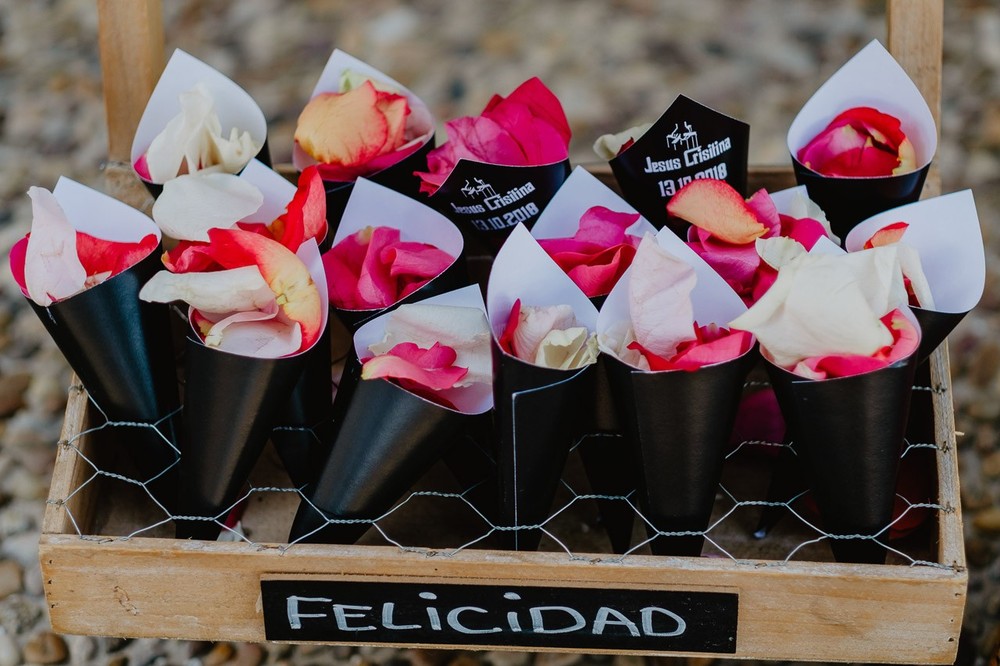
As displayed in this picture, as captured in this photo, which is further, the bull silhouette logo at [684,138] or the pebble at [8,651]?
the pebble at [8,651]

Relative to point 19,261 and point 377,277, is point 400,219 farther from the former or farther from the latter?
point 19,261

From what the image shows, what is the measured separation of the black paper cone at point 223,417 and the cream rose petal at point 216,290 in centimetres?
3

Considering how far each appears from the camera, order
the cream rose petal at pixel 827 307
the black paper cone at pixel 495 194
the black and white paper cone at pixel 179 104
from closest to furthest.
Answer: the cream rose petal at pixel 827 307 < the black paper cone at pixel 495 194 < the black and white paper cone at pixel 179 104

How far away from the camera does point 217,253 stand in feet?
2.96

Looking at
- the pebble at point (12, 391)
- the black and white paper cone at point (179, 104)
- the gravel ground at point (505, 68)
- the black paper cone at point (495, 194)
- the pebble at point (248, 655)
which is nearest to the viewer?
the black paper cone at point (495, 194)

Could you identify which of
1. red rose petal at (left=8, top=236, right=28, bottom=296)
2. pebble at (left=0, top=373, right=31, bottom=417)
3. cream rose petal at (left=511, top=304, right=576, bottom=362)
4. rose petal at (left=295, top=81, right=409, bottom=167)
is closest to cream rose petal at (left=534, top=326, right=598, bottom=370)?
cream rose petal at (left=511, top=304, right=576, bottom=362)

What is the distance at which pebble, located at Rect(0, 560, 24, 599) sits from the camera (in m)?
1.35

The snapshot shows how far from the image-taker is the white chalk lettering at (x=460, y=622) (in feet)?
3.05

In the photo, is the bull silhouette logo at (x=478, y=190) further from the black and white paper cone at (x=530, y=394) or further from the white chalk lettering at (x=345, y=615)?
the white chalk lettering at (x=345, y=615)

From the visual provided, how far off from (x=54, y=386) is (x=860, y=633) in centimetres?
113

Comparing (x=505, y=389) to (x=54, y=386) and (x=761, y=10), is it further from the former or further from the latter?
(x=761, y=10)

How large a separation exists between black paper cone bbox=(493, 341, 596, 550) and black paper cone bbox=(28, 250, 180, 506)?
31cm

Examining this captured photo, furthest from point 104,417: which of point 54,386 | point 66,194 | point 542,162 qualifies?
point 54,386

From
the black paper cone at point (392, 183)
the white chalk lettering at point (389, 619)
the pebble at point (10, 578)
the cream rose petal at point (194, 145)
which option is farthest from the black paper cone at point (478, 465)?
the pebble at point (10, 578)
